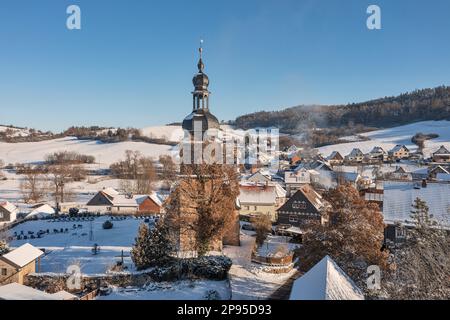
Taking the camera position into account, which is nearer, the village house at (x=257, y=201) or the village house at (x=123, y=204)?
the village house at (x=257, y=201)

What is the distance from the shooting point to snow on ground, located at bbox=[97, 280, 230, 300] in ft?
52.9

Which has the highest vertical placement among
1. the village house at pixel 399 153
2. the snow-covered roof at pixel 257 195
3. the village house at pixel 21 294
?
the village house at pixel 399 153

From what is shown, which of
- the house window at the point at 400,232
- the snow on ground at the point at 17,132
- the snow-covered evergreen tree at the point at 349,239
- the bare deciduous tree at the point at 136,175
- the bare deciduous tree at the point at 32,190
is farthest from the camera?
the snow on ground at the point at 17,132

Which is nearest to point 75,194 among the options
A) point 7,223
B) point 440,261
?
point 7,223

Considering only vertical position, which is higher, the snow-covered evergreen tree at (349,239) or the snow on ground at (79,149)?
the snow on ground at (79,149)

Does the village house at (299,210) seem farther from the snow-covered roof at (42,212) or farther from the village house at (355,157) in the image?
the village house at (355,157)

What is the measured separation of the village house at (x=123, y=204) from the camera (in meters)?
46.2

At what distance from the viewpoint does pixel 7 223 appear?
40.5 metres

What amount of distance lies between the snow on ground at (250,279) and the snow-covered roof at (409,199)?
9.72m

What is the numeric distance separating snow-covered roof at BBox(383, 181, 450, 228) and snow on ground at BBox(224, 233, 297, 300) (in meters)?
9.72

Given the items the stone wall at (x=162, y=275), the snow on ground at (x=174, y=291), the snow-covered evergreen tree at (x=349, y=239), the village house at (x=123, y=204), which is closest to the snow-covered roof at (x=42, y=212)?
the village house at (x=123, y=204)

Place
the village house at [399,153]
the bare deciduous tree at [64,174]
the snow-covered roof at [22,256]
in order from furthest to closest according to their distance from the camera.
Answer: the village house at [399,153] < the bare deciduous tree at [64,174] < the snow-covered roof at [22,256]

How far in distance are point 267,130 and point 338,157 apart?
176 feet

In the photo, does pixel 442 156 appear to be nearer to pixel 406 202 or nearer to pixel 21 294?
pixel 406 202
